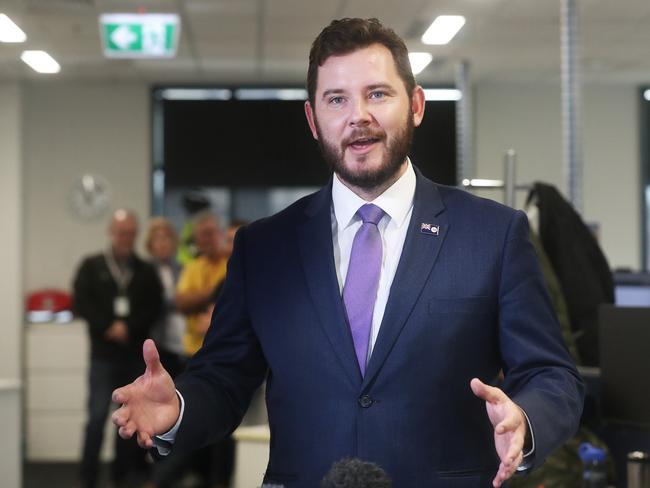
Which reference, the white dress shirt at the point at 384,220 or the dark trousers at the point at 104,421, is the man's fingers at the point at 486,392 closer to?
the white dress shirt at the point at 384,220

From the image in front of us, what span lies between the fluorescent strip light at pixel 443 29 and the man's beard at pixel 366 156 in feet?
19.2

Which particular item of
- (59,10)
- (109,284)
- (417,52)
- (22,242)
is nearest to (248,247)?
(109,284)

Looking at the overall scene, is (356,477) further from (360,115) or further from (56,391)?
(56,391)

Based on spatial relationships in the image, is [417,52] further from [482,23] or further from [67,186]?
[67,186]

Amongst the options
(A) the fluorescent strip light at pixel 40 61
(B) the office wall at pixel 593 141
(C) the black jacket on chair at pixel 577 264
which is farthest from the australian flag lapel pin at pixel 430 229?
(B) the office wall at pixel 593 141

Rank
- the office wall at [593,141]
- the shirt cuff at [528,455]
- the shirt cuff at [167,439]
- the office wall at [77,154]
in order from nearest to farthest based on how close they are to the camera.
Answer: the shirt cuff at [528,455] < the shirt cuff at [167,439] < the office wall at [77,154] < the office wall at [593,141]

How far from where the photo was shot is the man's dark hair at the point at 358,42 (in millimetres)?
1661

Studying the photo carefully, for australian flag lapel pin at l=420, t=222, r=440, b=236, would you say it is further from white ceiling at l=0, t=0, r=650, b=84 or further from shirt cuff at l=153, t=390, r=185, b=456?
white ceiling at l=0, t=0, r=650, b=84

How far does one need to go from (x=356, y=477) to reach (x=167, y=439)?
647 millimetres

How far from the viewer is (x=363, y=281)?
1684 mm

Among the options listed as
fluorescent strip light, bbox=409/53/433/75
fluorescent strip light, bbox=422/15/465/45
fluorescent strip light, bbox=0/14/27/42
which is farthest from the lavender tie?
fluorescent strip light, bbox=409/53/433/75

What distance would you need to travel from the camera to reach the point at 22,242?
379 inches

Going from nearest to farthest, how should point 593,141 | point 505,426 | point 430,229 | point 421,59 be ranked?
1. point 505,426
2. point 430,229
3. point 421,59
4. point 593,141

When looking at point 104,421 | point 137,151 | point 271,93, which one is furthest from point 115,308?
point 271,93
